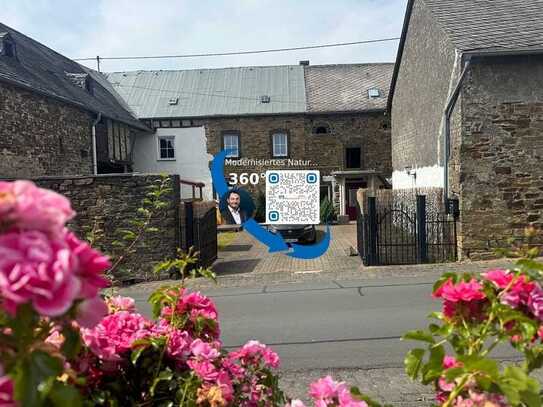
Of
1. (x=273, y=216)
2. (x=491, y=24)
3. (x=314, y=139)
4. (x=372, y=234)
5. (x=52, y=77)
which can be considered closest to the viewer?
(x=273, y=216)

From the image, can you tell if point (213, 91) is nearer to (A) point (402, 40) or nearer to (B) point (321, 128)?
(B) point (321, 128)

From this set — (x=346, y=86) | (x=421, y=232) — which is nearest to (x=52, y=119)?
(x=421, y=232)

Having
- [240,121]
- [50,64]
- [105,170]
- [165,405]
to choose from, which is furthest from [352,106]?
[165,405]

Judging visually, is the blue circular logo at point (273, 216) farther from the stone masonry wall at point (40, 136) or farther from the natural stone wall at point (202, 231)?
the stone masonry wall at point (40, 136)

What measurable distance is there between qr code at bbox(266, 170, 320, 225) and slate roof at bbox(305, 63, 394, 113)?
21293 millimetres

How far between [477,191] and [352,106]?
63.2 feet

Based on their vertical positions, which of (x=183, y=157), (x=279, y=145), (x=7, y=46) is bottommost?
(x=183, y=157)

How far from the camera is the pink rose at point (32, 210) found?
89cm

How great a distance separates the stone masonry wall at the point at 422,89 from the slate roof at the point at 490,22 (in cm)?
38

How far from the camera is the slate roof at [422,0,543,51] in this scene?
1291 cm

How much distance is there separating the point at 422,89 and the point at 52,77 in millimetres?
15665

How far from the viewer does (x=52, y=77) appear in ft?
76.1

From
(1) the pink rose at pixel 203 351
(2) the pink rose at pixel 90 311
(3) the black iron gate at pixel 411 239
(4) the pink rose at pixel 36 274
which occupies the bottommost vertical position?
(3) the black iron gate at pixel 411 239

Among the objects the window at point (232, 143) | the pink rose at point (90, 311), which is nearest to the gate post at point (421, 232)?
the pink rose at point (90, 311)
